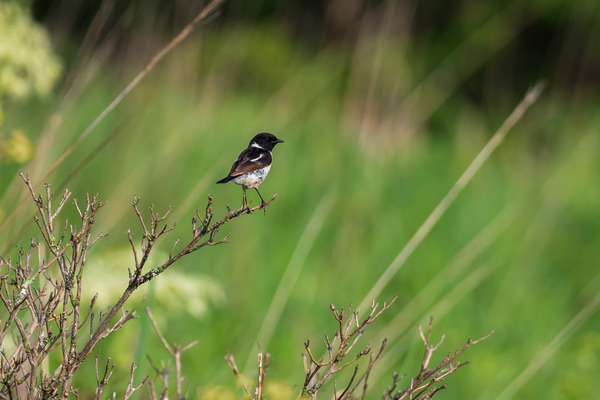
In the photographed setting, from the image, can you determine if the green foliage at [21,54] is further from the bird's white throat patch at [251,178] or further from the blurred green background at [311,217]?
the bird's white throat patch at [251,178]

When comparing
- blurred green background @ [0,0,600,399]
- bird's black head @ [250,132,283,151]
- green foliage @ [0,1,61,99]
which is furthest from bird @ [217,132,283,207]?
green foliage @ [0,1,61,99]

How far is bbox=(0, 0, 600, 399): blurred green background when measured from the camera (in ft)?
7.84

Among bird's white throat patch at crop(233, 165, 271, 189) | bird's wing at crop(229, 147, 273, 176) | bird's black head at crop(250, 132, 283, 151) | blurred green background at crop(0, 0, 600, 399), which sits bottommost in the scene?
bird's white throat patch at crop(233, 165, 271, 189)

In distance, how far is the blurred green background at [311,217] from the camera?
239 centimetres

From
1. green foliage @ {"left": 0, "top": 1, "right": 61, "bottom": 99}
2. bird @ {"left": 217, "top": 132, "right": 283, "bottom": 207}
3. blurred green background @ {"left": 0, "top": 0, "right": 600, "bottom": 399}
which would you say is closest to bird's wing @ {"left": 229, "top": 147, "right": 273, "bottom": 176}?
bird @ {"left": 217, "top": 132, "right": 283, "bottom": 207}

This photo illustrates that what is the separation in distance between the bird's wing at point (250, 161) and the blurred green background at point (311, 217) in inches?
15.1

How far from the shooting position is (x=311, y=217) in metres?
3.36

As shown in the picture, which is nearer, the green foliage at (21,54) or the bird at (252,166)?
the bird at (252,166)

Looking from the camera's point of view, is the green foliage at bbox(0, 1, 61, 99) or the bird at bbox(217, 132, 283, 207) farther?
the green foliage at bbox(0, 1, 61, 99)

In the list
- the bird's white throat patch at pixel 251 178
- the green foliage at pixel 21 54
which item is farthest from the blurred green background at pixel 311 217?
the bird's white throat patch at pixel 251 178

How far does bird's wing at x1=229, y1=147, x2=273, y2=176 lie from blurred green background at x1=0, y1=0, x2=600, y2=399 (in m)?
0.38

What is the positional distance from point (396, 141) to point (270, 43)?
3726 millimetres

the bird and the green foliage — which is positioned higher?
the green foliage

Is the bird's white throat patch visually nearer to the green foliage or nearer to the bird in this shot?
the bird
